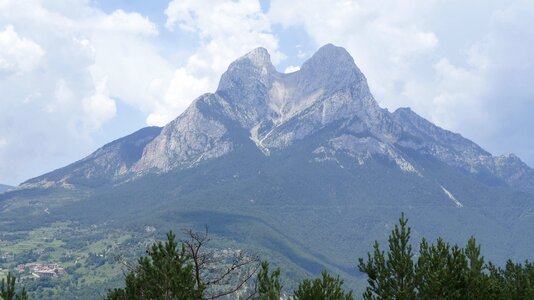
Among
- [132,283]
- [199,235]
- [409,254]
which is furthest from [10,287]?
[409,254]

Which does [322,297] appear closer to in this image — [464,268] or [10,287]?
[464,268]

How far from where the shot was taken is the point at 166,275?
29.8 metres

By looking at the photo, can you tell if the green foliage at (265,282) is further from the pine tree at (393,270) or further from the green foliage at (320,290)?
the pine tree at (393,270)

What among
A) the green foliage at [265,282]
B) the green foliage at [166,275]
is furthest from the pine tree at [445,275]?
the green foliage at [166,275]

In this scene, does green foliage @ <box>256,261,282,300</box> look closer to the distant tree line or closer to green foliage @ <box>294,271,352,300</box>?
the distant tree line

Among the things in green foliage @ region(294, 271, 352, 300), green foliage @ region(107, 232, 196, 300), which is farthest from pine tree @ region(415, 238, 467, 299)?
green foliage @ region(107, 232, 196, 300)

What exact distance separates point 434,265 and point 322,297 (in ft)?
31.4

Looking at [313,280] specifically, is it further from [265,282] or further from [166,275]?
[166,275]

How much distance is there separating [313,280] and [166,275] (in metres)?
10.0

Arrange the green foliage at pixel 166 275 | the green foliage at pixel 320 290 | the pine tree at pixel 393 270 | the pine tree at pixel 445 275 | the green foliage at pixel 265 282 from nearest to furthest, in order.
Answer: the green foliage at pixel 166 275, the green foliage at pixel 320 290, the green foliage at pixel 265 282, the pine tree at pixel 445 275, the pine tree at pixel 393 270

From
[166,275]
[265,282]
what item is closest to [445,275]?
[265,282]

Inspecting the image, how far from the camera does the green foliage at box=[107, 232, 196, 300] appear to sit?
29484 millimetres

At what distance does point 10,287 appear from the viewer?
27484 mm

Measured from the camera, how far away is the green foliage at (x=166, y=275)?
96.7 ft
